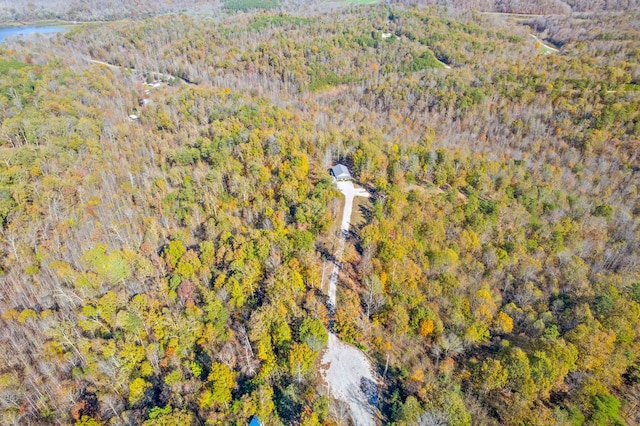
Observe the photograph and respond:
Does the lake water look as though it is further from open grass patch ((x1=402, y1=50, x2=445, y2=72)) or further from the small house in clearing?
the small house in clearing

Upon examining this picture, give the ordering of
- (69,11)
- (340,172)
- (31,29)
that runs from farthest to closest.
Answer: (69,11), (31,29), (340,172)

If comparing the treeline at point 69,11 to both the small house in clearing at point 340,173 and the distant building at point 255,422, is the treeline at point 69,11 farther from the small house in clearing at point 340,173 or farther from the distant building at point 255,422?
the distant building at point 255,422

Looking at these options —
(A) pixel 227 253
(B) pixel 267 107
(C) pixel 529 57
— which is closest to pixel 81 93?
(B) pixel 267 107

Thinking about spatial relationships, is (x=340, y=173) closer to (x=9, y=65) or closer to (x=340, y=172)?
(x=340, y=172)

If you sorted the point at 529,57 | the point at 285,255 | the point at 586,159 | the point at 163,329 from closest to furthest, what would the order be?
the point at 163,329 → the point at 285,255 → the point at 586,159 → the point at 529,57

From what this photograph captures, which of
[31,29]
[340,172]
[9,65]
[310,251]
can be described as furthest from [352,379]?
[31,29]

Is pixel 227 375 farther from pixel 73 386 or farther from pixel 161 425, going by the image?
pixel 73 386
